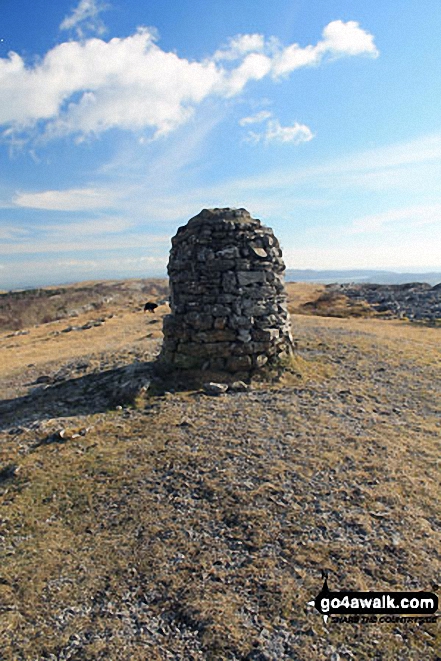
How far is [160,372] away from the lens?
35.3 feet

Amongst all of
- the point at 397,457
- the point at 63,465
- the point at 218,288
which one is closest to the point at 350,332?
the point at 218,288

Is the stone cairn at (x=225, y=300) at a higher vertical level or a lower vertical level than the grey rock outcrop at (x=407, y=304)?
higher

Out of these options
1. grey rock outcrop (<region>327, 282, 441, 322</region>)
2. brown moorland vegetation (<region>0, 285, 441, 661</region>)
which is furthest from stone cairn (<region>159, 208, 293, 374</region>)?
grey rock outcrop (<region>327, 282, 441, 322</region>)

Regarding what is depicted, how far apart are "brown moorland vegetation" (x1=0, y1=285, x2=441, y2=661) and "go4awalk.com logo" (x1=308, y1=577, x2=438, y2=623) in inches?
3.2

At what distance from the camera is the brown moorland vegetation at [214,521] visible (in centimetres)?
370

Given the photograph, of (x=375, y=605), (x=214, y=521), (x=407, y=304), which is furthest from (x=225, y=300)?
(x=407, y=304)

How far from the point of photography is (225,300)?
34.1 ft

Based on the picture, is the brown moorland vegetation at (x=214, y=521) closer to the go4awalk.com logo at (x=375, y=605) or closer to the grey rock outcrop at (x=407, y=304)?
the go4awalk.com logo at (x=375, y=605)

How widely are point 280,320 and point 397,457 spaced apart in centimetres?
507

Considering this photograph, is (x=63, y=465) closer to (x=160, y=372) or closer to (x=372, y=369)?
(x=160, y=372)

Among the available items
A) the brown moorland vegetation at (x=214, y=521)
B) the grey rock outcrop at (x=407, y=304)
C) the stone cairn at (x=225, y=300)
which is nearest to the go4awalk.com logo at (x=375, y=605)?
the brown moorland vegetation at (x=214, y=521)

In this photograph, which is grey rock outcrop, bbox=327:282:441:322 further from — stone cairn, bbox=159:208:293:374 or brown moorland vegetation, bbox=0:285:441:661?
brown moorland vegetation, bbox=0:285:441:661

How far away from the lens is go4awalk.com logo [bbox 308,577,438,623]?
3.89 metres

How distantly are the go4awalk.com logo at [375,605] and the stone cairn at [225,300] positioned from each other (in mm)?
6726
